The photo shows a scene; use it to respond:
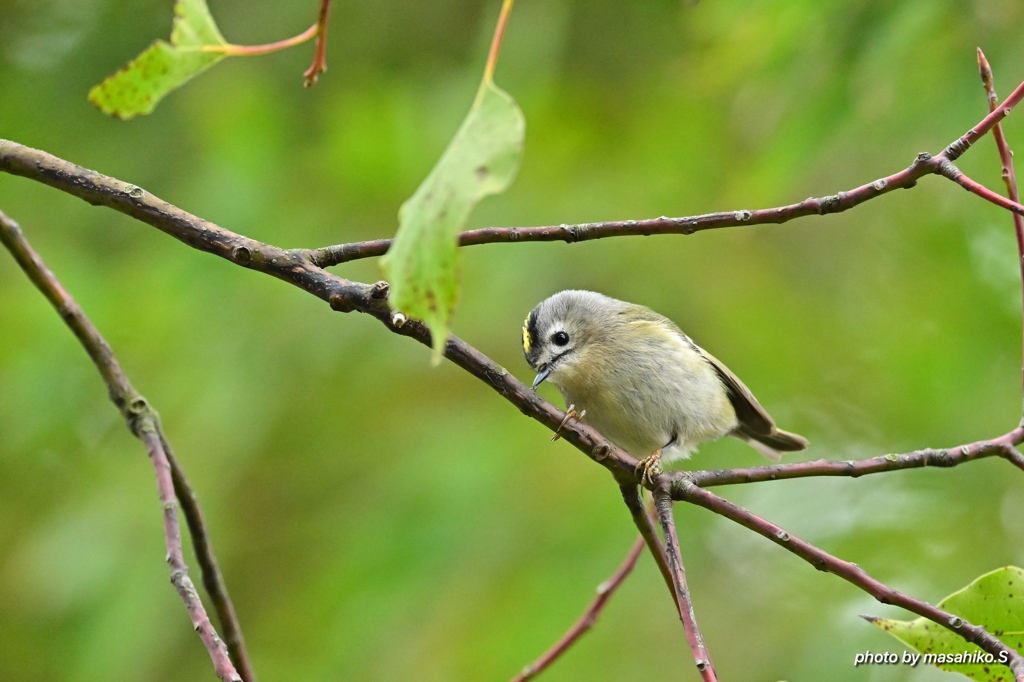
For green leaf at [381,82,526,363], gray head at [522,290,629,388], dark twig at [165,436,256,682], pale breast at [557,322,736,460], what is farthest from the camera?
gray head at [522,290,629,388]

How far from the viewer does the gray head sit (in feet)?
10.5

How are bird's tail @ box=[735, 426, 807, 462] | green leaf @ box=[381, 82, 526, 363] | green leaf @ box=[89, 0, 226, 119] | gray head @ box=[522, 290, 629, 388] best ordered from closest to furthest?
green leaf @ box=[381, 82, 526, 363]
green leaf @ box=[89, 0, 226, 119]
gray head @ box=[522, 290, 629, 388]
bird's tail @ box=[735, 426, 807, 462]

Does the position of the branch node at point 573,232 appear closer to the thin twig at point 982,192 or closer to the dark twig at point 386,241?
the dark twig at point 386,241

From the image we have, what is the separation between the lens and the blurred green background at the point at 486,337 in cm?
324

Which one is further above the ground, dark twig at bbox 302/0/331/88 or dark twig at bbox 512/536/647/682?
dark twig at bbox 302/0/331/88

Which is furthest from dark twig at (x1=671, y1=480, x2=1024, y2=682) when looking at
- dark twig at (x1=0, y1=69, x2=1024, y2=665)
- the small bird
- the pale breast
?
the pale breast

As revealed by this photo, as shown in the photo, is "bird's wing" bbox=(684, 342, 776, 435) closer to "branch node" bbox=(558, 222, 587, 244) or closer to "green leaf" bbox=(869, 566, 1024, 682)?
"green leaf" bbox=(869, 566, 1024, 682)

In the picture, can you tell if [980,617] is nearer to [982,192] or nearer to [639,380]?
[982,192]

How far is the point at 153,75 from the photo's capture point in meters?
1.28

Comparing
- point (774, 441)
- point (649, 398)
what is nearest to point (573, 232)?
point (649, 398)

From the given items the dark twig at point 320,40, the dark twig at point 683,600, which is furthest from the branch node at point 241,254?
the dark twig at point 683,600

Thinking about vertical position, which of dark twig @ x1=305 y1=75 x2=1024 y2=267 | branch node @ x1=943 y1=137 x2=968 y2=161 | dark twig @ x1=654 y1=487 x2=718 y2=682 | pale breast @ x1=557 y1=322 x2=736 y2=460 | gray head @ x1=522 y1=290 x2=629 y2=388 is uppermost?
gray head @ x1=522 y1=290 x2=629 y2=388

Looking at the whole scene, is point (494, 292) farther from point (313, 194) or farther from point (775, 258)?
point (775, 258)

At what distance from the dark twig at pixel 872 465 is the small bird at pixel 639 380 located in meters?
1.24
